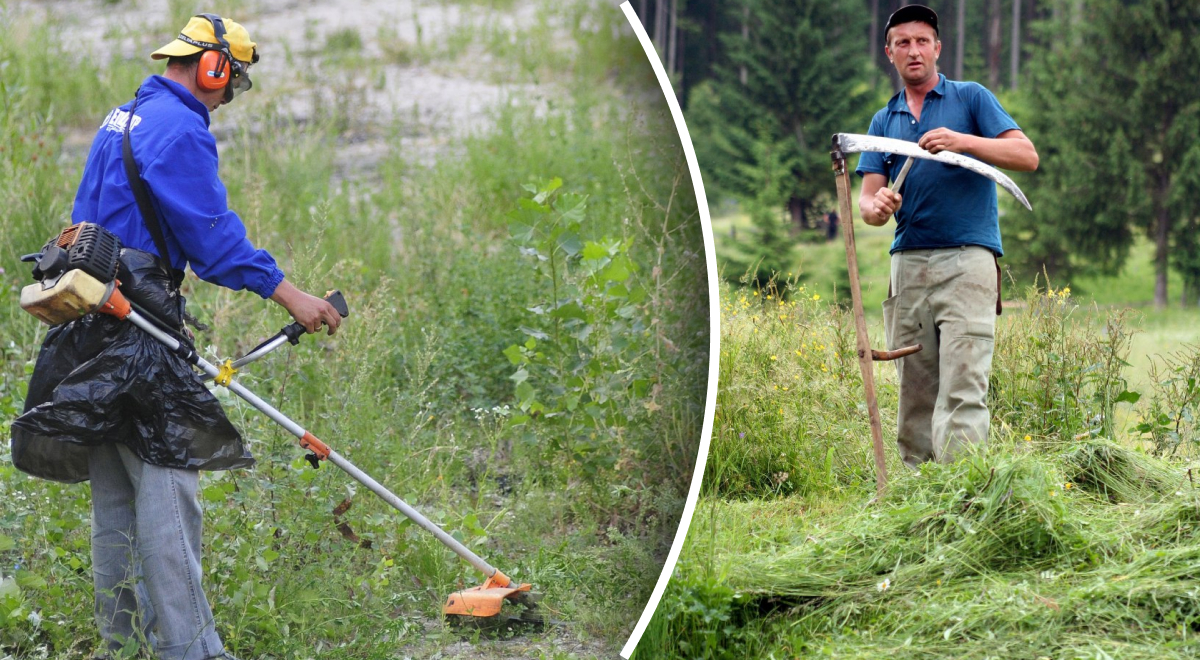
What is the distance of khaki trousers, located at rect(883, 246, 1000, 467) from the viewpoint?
11.5 feet

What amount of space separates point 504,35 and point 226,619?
783cm

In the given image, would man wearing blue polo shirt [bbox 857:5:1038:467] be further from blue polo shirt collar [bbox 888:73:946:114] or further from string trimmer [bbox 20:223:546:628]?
string trimmer [bbox 20:223:546:628]

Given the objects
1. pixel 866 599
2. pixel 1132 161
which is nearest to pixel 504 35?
pixel 866 599

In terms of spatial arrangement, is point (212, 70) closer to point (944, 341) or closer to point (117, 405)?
point (117, 405)

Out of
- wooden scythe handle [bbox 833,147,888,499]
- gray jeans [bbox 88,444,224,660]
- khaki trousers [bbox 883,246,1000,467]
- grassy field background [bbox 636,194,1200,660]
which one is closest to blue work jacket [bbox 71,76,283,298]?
gray jeans [bbox 88,444,224,660]

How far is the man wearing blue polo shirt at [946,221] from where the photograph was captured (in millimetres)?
3496

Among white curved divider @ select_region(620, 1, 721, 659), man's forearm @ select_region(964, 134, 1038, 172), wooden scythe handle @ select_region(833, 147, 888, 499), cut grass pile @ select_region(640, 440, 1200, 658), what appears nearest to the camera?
white curved divider @ select_region(620, 1, 721, 659)

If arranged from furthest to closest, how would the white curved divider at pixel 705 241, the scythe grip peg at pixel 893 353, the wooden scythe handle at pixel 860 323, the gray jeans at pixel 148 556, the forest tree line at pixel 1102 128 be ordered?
the forest tree line at pixel 1102 128 → the scythe grip peg at pixel 893 353 → the wooden scythe handle at pixel 860 323 → the gray jeans at pixel 148 556 → the white curved divider at pixel 705 241

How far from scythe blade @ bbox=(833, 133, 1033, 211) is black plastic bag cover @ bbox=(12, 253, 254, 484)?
6.68 feet

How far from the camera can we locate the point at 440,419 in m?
5.11

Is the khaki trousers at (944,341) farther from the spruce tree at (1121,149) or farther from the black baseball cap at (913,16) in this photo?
the spruce tree at (1121,149)

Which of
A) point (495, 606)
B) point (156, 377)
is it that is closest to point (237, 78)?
point (156, 377)

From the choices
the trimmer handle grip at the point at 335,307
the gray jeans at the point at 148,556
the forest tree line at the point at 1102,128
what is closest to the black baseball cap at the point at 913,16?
the trimmer handle grip at the point at 335,307

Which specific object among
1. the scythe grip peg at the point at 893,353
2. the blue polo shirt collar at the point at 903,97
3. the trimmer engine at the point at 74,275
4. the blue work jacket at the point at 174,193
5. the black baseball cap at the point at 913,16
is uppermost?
the black baseball cap at the point at 913,16
